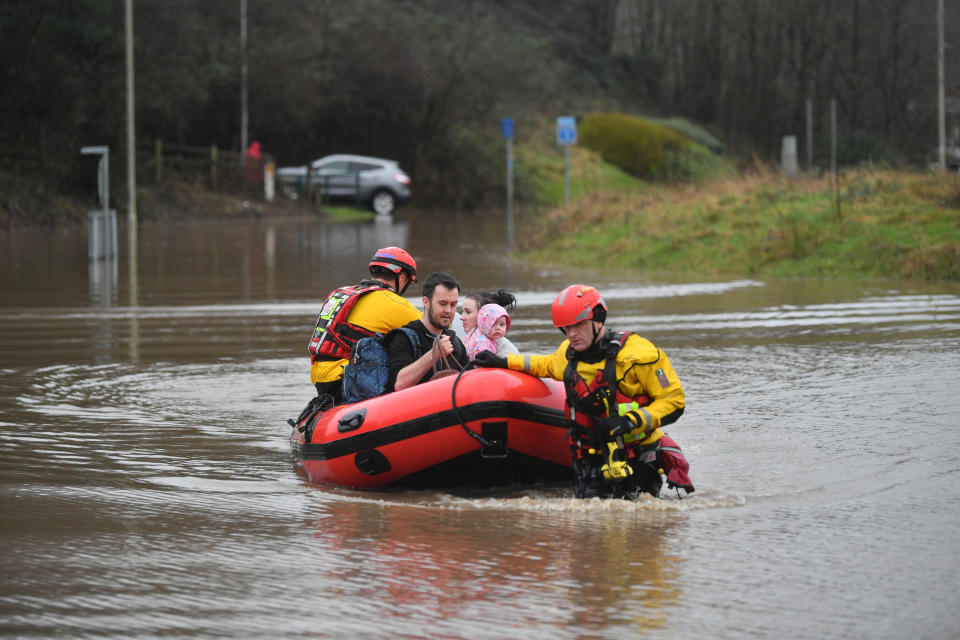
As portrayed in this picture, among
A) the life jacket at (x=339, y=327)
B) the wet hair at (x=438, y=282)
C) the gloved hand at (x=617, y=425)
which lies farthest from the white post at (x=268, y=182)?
the gloved hand at (x=617, y=425)

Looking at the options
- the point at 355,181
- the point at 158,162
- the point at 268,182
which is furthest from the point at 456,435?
the point at 355,181

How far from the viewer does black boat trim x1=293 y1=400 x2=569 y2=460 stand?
7.33 metres

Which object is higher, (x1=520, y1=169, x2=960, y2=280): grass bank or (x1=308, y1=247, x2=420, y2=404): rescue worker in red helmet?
(x1=520, y1=169, x2=960, y2=280): grass bank

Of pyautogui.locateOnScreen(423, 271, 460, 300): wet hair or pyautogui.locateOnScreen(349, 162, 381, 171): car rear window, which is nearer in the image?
pyautogui.locateOnScreen(423, 271, 460, 300): wet hair

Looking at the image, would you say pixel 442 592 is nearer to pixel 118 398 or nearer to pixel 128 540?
pixel 128 540

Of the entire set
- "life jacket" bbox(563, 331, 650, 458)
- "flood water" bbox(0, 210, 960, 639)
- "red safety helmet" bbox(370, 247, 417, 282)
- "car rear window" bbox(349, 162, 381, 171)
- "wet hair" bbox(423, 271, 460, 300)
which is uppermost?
"car rear window" bbox(349, 162, 381, 171)

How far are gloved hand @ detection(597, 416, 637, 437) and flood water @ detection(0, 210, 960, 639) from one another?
0.44 m

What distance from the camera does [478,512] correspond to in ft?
23.7

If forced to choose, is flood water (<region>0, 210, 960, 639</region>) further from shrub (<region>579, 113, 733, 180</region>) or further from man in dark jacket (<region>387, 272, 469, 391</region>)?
shrub (<region>579, 113, 733, 180</region>)

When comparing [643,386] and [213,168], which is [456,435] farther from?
[213,168]

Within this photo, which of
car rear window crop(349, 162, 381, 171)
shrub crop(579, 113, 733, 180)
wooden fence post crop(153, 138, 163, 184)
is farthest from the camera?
shrub crop(579, 113, 733, 180)

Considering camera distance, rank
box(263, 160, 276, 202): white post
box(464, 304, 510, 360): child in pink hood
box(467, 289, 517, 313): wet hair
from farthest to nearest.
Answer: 1. box(263, 160, 276, 202): white post
2. box(467, 289, 517, 313): wet hair
3. box(464, 304, 510, 360): child in pink hood

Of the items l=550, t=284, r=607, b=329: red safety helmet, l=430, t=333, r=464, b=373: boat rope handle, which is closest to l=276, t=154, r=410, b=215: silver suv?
l=430, t=333, r=464, b=373: boat rope handle

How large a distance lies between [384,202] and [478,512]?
38.4 m
